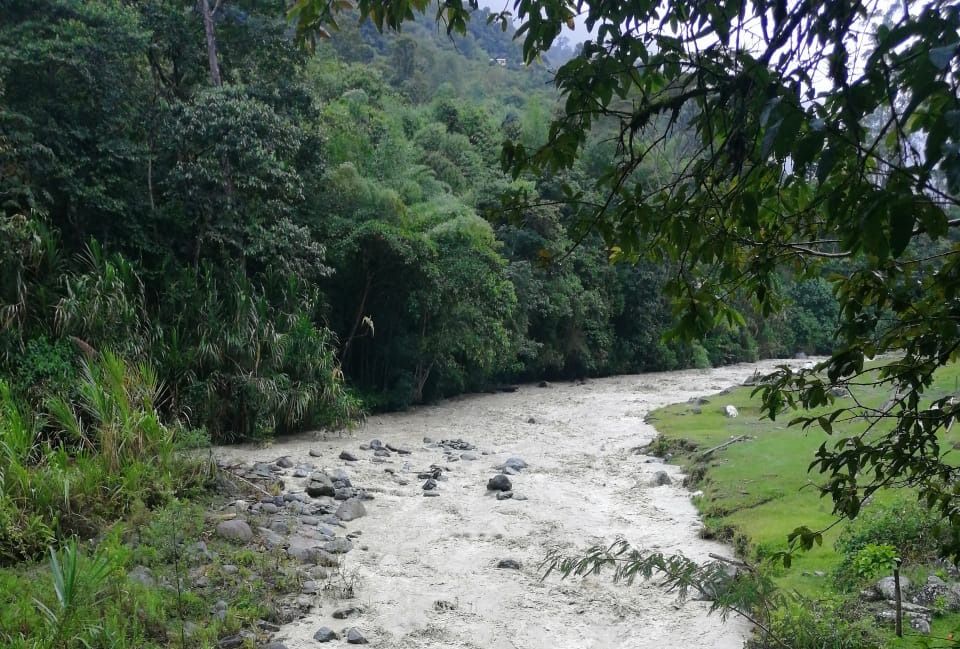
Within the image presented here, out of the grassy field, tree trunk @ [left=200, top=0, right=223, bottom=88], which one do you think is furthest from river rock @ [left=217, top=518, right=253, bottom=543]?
tree trunk @ [left=200, top=0, right=223, bottom=88]

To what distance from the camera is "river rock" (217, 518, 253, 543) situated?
22.8 ft

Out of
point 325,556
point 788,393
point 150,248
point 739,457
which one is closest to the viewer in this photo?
point 788,393

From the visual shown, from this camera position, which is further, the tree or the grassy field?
the grassy field

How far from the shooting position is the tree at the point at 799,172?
148cm

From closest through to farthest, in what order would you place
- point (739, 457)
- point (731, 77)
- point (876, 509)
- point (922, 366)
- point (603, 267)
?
point (922, 366) → point (731, 77) → point (876, 509) → point (739, 457) → point (603, 267)

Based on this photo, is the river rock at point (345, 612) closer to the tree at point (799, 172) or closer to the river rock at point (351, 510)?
the river rock at point (351, 510)

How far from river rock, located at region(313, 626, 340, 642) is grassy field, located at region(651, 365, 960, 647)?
10.7ft

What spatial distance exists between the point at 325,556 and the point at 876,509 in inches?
190

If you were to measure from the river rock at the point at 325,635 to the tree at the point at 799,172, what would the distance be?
4025 millimetres

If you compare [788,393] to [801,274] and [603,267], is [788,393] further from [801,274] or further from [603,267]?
Answer: [603,267]

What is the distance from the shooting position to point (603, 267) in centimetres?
2477

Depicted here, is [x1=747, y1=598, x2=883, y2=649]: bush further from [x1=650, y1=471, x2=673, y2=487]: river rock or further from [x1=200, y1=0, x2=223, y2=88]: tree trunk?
[x1=200, y1=0, x2=223, y2=88]: tree trunk

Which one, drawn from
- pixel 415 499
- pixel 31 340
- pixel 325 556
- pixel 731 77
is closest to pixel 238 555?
pixel 325 556

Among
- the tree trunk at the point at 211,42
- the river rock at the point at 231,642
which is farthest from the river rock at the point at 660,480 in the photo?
the tree trunk at the point at 211,42
